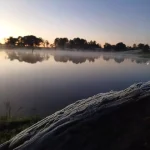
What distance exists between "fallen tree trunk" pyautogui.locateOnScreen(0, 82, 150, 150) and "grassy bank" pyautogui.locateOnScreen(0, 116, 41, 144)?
22.2 ft

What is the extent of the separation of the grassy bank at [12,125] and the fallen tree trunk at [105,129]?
22.2 feet

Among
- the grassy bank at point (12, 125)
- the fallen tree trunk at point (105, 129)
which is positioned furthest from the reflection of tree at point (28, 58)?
the fallen tree trunk at point (105, 129)

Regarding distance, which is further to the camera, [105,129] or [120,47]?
[120,47]

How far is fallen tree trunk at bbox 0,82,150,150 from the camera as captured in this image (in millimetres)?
4414

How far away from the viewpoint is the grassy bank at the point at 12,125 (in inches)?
469

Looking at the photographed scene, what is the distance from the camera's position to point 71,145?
4602mm

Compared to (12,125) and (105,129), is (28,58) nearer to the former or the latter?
(12,125)

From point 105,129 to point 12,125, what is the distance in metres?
9.69

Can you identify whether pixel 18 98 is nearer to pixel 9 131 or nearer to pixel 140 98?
pixel 9 131

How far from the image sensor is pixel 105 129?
15.2 feet

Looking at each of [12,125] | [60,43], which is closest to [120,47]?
[60,43]

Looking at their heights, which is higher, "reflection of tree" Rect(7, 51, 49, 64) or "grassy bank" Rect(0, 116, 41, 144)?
"grassy bank" Rect(0, 116, 41, 144)

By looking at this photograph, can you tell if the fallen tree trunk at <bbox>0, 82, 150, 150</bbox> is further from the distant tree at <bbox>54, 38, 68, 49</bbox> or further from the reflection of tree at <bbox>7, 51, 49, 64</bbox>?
the distant tree at <bbox>54, 38, 68, 49</bbox>

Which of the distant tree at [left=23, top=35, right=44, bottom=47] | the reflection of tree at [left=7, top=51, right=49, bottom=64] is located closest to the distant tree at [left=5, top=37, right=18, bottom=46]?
the distant tree at [left=23, top=35, right=44, bottom=47]
